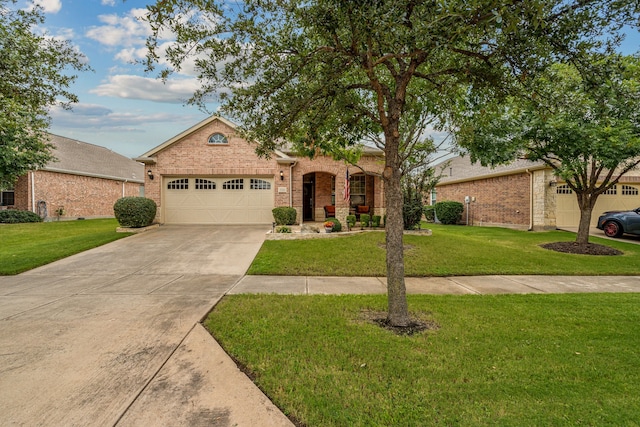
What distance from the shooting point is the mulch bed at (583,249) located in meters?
10.7

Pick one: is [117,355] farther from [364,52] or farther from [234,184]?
[234,184]

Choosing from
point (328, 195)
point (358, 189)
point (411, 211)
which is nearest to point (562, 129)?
point (411, 211)

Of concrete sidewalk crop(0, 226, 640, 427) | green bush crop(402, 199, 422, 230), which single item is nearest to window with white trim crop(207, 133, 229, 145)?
concrete sidewalk crop(0, 226, 640, 427)

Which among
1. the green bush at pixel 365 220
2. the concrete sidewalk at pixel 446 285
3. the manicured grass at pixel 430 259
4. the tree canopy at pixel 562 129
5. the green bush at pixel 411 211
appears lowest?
the concrete sidewalk at pixel 446 285

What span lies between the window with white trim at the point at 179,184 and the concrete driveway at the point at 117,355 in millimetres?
8319

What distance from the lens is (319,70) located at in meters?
5.16

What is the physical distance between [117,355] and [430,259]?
25.4 feet

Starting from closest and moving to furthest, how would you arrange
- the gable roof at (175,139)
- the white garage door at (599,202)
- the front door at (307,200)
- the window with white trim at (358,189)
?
1. the gable roof at (175,139)
2. the white garage door at (599,202)
3. the window with white trim at (358,189)
4. the front door at (307,200)

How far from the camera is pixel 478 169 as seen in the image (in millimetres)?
21250

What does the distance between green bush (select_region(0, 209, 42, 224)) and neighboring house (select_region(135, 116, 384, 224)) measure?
8415 mm

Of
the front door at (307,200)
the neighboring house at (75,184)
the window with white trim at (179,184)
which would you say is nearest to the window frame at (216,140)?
the window with white trim at (179,184)

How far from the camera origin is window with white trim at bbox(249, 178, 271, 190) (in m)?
15.8

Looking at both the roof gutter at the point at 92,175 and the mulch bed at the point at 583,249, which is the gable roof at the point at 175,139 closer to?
the roof gutter at the point at 92,175

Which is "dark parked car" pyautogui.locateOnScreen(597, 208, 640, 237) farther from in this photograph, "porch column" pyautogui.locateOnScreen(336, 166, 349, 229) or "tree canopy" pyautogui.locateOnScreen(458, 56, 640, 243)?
Result: "porch column" pyautogui.locateOnScreen(336, 166, 349, 229)
